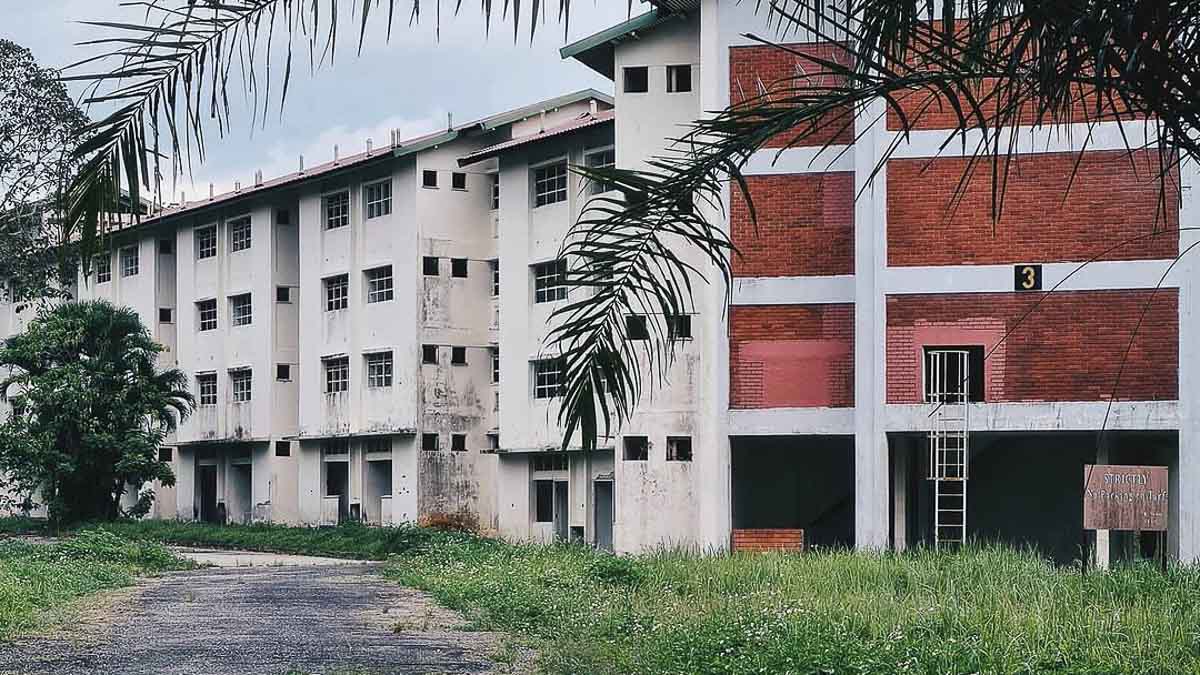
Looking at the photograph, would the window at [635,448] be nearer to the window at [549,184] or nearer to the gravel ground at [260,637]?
the window at [549,184]

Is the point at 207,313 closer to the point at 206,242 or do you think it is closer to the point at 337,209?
the point at 206,242

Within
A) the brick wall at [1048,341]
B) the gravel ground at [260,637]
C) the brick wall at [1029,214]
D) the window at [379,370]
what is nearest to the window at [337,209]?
the window at [379,370]

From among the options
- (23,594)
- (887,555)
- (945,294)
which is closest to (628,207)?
(23,594)

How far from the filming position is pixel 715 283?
27.3m

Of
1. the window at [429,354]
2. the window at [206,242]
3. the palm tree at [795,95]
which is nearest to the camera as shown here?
the palm tree at [795,95]

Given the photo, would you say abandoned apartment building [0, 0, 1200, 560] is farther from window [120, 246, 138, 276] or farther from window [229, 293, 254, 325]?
window [120, 246, 138, 276]

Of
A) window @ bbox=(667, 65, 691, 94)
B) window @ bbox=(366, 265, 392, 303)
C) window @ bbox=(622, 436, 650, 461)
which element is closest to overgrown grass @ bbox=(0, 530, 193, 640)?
window @ bbox=(622, 436, 650, 461)

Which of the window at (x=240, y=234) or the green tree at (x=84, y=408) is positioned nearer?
the green tree at (x=84, y=408)

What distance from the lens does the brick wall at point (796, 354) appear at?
2722 cm

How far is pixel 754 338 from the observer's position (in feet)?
90.2

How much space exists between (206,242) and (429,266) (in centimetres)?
931

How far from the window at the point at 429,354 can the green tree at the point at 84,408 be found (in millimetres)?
7079

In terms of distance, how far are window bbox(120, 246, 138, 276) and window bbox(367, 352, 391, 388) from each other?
412 inches

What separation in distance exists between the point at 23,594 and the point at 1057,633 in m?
10.8
